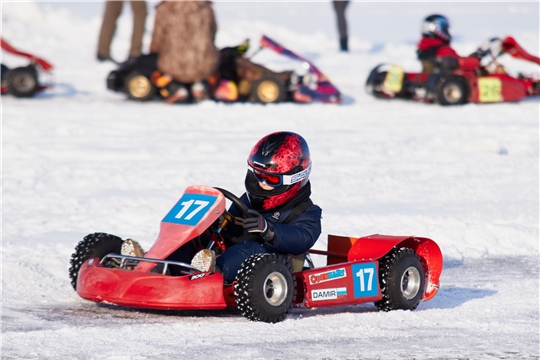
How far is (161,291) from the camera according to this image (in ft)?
14.6

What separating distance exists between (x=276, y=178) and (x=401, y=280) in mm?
881

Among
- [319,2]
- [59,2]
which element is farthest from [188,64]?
[319,2]

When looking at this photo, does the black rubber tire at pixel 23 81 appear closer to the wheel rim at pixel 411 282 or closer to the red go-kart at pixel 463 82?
the red go-kart at pixel 463 82

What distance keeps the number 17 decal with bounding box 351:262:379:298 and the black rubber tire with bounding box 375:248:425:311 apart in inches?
2.6

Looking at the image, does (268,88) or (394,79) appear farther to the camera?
(394,79)

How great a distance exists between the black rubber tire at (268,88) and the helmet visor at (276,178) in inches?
327

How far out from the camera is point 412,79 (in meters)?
14.1

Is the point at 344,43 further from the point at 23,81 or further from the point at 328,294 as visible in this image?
the point at 328,294

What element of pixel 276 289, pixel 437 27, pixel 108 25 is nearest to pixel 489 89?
pixel 437 27

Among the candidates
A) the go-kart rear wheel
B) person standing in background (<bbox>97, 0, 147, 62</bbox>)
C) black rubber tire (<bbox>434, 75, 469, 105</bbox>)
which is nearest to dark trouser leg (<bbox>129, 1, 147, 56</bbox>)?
person standing in background (<bbox>97, 0, 147, 62</bbox>)

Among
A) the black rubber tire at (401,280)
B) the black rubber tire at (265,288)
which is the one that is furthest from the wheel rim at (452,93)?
the black rubber tire at (265,288)

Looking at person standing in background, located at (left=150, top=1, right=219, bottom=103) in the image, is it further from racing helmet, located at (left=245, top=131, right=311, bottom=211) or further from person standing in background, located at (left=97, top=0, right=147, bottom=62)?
racing helmet, located at (left=245, top=131, right=311, bottom=211)

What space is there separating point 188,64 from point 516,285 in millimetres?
8134

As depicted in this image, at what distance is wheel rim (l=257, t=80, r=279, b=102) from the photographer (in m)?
13.3
